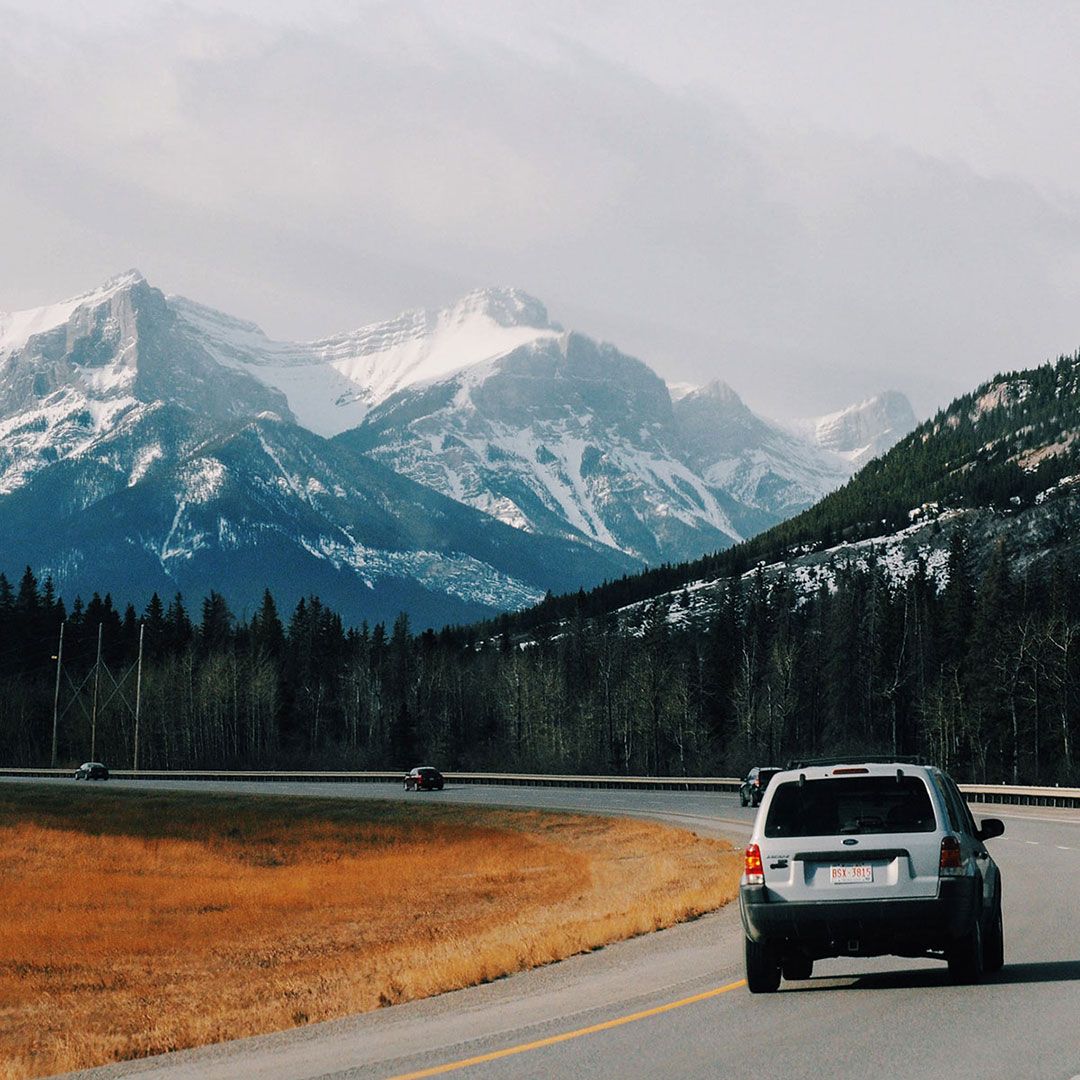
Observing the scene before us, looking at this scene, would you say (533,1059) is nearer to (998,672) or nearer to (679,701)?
(998,672)

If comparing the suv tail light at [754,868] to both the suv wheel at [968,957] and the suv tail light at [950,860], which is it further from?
the suv wheel at [968,957]

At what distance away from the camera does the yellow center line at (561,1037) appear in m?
10.2

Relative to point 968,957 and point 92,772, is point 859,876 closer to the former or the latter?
point 968,957

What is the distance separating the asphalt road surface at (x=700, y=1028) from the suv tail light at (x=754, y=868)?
96 cm

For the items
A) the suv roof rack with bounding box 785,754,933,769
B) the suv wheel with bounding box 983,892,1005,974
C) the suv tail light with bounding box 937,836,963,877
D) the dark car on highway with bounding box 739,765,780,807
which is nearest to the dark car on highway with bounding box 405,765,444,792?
the dark car on highway with bounding box 739,765,780,807

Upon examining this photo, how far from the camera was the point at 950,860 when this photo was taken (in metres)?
13.0

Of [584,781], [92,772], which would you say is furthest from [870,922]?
[92,772]

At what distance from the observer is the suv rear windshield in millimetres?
13242

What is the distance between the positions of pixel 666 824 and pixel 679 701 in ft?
253

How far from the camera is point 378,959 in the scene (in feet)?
66.3

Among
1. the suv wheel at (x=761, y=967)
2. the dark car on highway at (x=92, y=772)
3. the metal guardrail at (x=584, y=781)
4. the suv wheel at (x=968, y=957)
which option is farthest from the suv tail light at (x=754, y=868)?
the dark car on highway at (x=92, y=772)

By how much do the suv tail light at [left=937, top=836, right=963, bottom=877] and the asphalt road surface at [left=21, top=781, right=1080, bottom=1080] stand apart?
99 centimetres

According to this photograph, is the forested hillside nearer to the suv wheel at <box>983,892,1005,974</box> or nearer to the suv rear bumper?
the suv wheel at <box>983,892,1005,974</box>

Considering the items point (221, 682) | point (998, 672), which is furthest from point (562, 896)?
point (221, 682)
